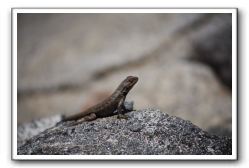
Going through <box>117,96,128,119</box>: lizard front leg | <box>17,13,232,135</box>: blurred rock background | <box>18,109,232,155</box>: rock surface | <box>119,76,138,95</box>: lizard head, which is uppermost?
<box>17,13,232,135</box>: blurred rock background

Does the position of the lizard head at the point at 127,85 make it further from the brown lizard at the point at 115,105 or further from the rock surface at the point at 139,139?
the rock surface at the point at 139,139

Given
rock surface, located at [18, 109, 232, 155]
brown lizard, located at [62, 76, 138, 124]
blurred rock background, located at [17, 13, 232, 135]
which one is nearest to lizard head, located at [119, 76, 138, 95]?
brown lizard, located at [62, 76, 138, 124]

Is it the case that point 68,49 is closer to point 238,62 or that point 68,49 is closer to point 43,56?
point 43,56

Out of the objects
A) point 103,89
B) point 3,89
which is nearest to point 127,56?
point 103,89

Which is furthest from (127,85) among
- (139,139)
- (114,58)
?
(114,58)

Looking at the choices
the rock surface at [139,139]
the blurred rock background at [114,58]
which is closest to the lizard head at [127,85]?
the rock surface at [139,139]

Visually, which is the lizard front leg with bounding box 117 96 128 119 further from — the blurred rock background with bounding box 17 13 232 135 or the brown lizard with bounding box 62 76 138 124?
the blurred rock background with bounding box 17 13 232 135
